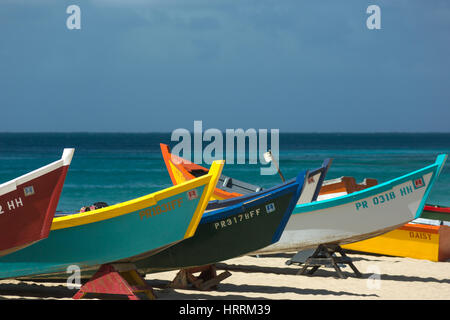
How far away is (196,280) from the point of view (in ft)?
31.2

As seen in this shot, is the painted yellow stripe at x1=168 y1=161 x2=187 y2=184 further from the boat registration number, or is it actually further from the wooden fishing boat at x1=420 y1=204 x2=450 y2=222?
the boat registration number

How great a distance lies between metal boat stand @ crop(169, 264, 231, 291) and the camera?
31.1ft

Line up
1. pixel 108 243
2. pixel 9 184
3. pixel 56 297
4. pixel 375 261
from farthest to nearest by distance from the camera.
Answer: pixel 375 261
pixel 56 297
pixel 108 243
pixel 9 184

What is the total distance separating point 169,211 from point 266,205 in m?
1.40

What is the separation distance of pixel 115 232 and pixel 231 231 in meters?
1.55

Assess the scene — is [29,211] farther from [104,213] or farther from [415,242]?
[415,242]

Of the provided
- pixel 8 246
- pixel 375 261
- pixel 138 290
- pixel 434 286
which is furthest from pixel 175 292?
pixel 375 261

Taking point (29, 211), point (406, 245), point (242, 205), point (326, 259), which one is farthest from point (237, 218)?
point (406, 245)

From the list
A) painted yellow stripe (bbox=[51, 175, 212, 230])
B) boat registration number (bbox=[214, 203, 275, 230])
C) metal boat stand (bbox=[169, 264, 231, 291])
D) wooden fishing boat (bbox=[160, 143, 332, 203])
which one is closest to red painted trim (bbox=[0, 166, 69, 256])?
painted yellow stripe (bbox=[51, 175, 212, 230])

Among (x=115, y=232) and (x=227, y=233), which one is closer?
(x=115, y=232)

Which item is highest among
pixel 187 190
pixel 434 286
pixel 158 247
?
pixel 187 190

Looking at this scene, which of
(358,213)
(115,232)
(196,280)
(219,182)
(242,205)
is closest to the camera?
(115,232)

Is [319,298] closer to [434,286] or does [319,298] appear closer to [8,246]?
[434,286]

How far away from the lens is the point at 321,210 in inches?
412
